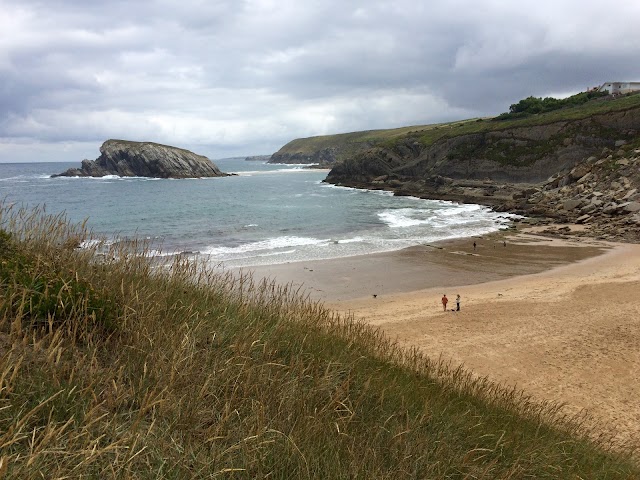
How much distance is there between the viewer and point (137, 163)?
115 meters

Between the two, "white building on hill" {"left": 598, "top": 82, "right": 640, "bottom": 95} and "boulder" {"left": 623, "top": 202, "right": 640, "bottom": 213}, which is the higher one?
"white building on hill" {"left": 598, "top": 82, "right": 640, "bottom": 95}

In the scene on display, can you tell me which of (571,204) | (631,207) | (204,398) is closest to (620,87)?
(571,204)

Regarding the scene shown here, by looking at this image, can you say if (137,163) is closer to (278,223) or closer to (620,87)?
(278,223)

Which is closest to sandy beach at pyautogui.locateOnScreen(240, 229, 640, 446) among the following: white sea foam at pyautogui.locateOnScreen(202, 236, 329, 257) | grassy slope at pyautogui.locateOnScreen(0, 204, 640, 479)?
grassy slope at pyautogui.locateOnScreen(0, 204, 640, 479)

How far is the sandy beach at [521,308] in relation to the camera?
1178cm

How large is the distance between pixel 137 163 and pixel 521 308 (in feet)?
380

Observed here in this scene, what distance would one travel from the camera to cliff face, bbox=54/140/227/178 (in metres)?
115

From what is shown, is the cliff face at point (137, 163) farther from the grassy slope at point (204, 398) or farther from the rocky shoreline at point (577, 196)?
the grassy slope at point (204, 398)

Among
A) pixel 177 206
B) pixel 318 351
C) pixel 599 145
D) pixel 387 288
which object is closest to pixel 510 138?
pixel 599 145

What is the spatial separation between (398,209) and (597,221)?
21024 mm

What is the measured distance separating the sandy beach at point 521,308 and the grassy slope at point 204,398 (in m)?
1.56

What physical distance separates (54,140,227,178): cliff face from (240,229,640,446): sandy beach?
331ft

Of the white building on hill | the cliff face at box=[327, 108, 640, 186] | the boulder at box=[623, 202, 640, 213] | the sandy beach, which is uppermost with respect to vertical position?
the white building on hill

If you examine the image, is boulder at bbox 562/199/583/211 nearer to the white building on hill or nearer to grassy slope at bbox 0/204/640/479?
grassy slope at bbox 0/204/640/479
